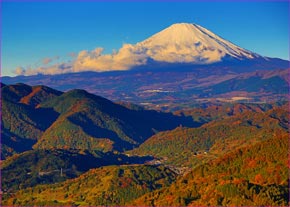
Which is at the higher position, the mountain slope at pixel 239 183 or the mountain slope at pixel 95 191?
the mountain slope at pixel 239 183

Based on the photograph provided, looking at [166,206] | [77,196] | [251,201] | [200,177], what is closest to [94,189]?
[77,196]

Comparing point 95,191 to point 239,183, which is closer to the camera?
point 239,183

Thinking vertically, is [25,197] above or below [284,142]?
below

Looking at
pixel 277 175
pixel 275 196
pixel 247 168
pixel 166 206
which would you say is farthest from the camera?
pixel 247 168

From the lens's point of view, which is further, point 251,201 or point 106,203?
point 106,203

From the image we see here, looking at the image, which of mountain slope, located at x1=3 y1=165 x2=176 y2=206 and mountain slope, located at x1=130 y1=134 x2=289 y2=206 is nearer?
mountain slope, located at x1=130 y1=134 x2=289 y2=206

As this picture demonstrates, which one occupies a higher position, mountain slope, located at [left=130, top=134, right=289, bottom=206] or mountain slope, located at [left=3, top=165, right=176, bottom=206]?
mountain slope, located at [left=130, top=134, right=289, bottom=206]

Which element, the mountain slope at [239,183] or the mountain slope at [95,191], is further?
the mountain slope at [95,191]

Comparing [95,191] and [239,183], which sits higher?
[239,183]

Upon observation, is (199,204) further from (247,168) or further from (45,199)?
(45,199)

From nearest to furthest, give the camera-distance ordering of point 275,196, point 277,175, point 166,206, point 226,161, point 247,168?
point 275,196 < point 166,206 < point 277,175 < point 247,168 < point 226,161
